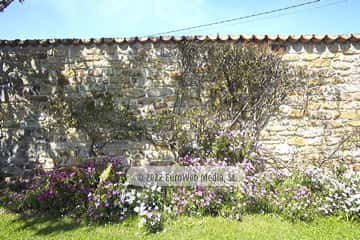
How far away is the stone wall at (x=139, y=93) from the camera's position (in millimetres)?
5730

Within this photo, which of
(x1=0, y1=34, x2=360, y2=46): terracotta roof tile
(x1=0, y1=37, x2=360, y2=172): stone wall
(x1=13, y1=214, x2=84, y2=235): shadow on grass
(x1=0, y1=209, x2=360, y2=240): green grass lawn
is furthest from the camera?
(x1=0, y1=37, x2=360, y2=172): stone wall

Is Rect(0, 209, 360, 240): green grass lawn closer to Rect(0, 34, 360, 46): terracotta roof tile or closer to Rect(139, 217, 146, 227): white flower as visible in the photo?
Rect(139, 217, 146, 227): white flower

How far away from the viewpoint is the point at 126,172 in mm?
5516

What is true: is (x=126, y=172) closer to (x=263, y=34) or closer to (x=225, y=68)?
(x=225, y=68)

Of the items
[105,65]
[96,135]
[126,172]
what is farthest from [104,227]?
[105,65]

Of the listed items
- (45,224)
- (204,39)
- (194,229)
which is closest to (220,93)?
(204,39)

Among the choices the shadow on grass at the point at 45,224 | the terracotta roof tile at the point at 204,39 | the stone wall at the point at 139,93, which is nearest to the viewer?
the shadow on grass at the point at 45,224

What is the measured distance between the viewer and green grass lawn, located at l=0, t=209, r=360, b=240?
3713mm

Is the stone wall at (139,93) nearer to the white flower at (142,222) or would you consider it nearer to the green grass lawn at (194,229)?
the green grass lawn at (194,229)

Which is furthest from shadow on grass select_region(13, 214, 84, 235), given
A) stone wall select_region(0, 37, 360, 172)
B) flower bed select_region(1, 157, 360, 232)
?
stone wall select_region(0, 37, 360, 172)

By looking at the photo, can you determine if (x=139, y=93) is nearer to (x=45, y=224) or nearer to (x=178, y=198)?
(x=178, y=198)

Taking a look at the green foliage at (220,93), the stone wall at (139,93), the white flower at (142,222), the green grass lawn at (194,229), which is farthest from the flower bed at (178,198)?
the green foliage at (220,93)

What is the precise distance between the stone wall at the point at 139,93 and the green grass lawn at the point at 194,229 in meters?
1.92

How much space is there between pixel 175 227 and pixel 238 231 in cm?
84
